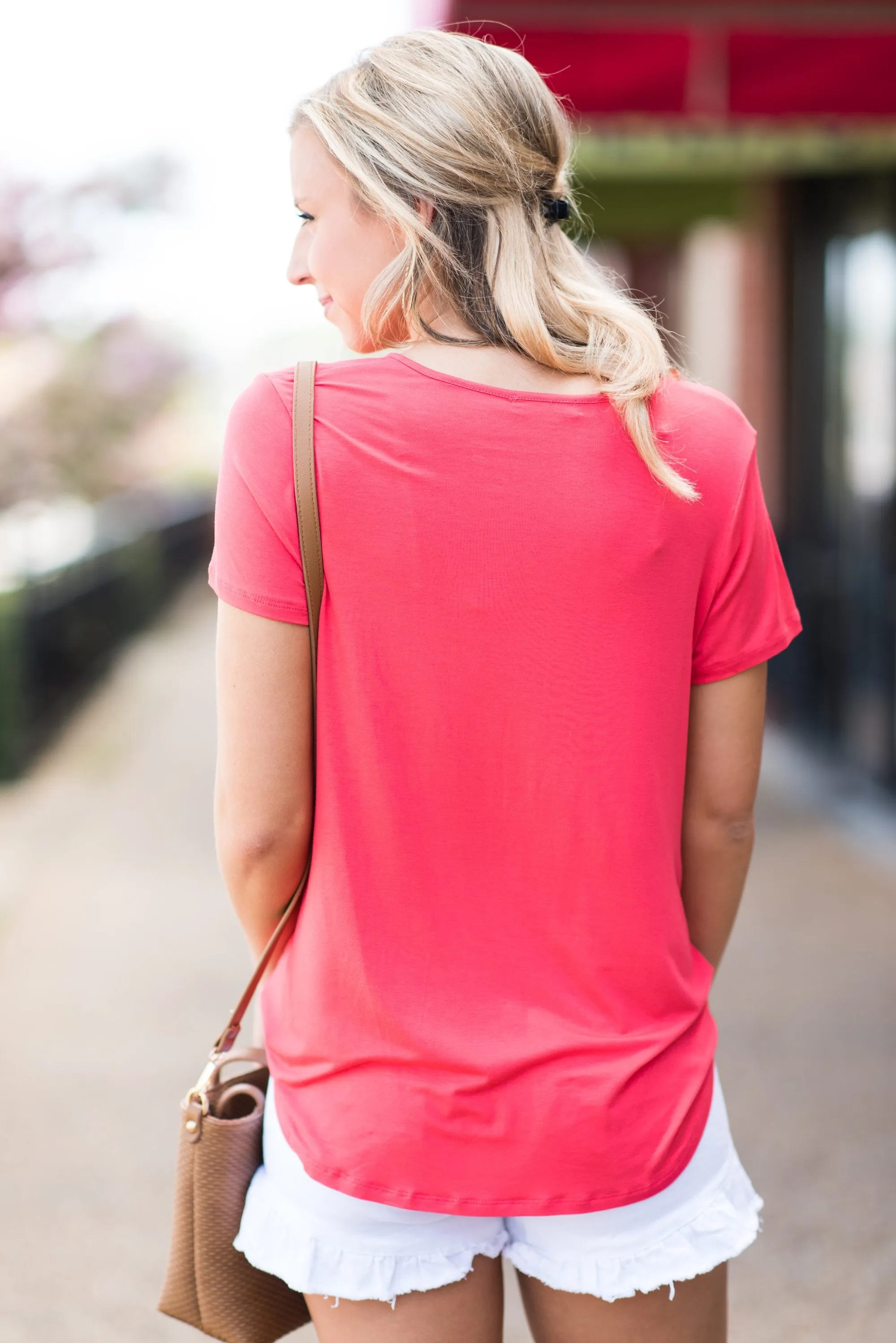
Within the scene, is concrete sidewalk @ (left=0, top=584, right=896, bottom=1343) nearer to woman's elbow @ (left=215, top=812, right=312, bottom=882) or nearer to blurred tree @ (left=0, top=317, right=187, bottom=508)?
woman's elbow @ (left=215, top=812, right=312, bottom=882)

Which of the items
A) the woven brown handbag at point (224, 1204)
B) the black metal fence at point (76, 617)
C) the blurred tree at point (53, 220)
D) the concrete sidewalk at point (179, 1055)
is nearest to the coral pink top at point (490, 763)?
the woven brown handbag at point (224, 1204)

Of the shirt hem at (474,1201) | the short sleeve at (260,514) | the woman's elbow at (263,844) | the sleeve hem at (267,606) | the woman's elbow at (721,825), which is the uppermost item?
the short sleeve at (260,514)

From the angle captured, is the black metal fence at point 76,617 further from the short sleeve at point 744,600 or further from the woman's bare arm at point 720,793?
the short sleeve at point 744,600

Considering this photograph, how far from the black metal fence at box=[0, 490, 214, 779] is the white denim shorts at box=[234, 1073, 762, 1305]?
6670 millimetres

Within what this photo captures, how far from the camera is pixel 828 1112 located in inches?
146

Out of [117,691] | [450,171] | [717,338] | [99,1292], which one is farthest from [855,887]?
[117,691]

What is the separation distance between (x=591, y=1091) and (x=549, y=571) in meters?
0.48

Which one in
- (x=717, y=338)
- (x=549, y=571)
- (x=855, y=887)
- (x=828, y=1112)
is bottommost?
→ (x=855, y=887)

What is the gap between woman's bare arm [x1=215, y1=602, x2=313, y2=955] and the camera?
51.8 inches

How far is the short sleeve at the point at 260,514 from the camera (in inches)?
49.2

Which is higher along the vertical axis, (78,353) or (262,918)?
(262,918)

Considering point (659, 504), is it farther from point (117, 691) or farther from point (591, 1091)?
point (117, 691)

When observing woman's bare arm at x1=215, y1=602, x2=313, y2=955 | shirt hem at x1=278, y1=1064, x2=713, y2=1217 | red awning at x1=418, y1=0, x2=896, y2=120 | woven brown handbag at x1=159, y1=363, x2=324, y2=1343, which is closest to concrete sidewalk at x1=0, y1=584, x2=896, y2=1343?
woven brown handbag at x1=159, y1=363, x2=324, y2=1343

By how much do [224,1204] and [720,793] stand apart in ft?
2.27
